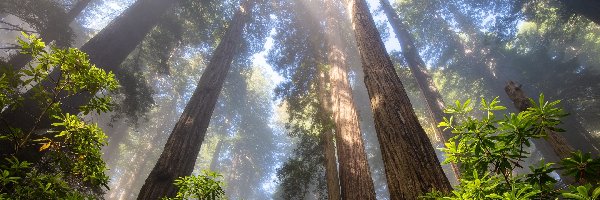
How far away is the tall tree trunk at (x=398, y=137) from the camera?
298cm

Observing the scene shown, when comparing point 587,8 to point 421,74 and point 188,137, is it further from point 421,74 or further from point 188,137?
point 188,137

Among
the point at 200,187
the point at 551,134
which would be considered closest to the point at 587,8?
the point at 551,134

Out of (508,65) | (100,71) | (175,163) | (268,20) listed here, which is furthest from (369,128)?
(100,71)

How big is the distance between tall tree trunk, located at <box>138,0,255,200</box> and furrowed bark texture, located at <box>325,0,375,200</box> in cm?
318

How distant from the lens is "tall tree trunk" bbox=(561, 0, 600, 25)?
38.9ft

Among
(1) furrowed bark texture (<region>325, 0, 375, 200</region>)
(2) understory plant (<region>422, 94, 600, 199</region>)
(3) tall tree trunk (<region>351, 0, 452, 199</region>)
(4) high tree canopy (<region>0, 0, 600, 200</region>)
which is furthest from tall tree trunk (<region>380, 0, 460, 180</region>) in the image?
(2) understory plant (<region>422, 94, 600, 199</region>)

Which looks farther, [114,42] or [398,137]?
[114,42]

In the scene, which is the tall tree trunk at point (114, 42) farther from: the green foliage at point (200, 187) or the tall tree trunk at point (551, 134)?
the tall tree trunk at point (551, 134)

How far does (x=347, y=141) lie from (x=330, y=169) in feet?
2.72

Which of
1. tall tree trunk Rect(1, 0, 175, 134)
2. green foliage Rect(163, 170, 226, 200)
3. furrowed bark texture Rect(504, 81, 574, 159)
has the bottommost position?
green foliage Rect(163, 170, 226, 200)

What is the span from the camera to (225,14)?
653 inches

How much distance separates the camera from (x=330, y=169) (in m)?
7.80

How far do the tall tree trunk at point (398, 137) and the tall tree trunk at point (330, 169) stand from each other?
351 centimetres

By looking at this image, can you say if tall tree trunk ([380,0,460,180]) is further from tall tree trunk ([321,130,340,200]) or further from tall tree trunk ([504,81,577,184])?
tall tree trunk ([321,130,340,200])
